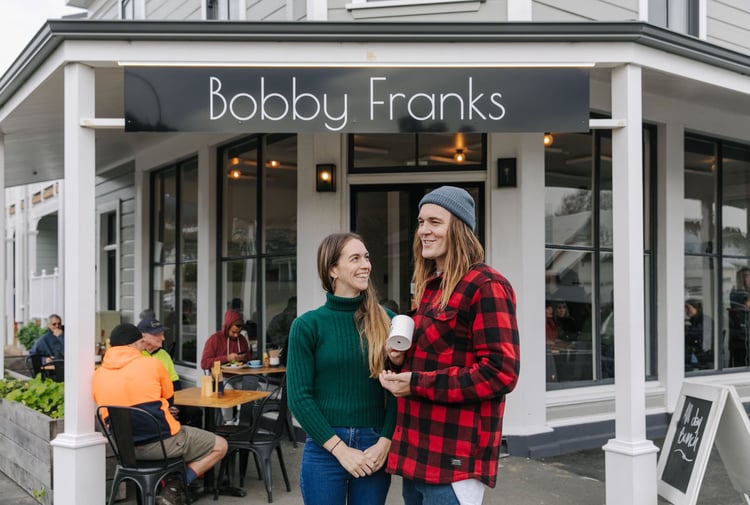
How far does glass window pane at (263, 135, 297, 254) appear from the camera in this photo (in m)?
7.75

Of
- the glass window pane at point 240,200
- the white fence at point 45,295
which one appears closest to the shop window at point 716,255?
the glass window pane at point 240,200

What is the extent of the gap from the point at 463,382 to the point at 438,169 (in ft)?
15.6

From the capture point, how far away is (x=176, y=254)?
1033 cm

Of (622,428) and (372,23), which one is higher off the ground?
(372,23)

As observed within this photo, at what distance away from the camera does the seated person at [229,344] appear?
7.82 metres

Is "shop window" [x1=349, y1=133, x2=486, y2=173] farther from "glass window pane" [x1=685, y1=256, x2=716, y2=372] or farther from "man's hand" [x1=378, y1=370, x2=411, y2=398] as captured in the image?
"man's hand" [x1=378, y1=370, x2=411, y2=398]

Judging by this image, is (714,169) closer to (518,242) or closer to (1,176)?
(518,242)

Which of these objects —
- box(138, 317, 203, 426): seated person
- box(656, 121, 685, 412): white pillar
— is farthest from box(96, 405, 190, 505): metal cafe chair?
box(656, 121, 685, 412): white pillar

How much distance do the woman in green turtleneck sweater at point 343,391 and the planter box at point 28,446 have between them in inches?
129

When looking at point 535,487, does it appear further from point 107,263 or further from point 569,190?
point 107,263

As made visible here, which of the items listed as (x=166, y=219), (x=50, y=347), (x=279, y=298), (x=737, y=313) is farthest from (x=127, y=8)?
(x=737, y=313)

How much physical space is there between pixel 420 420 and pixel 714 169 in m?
7.74

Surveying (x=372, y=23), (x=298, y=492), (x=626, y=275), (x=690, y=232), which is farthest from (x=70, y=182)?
(x=690, y=232)

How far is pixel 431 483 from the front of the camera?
8.16 ft
